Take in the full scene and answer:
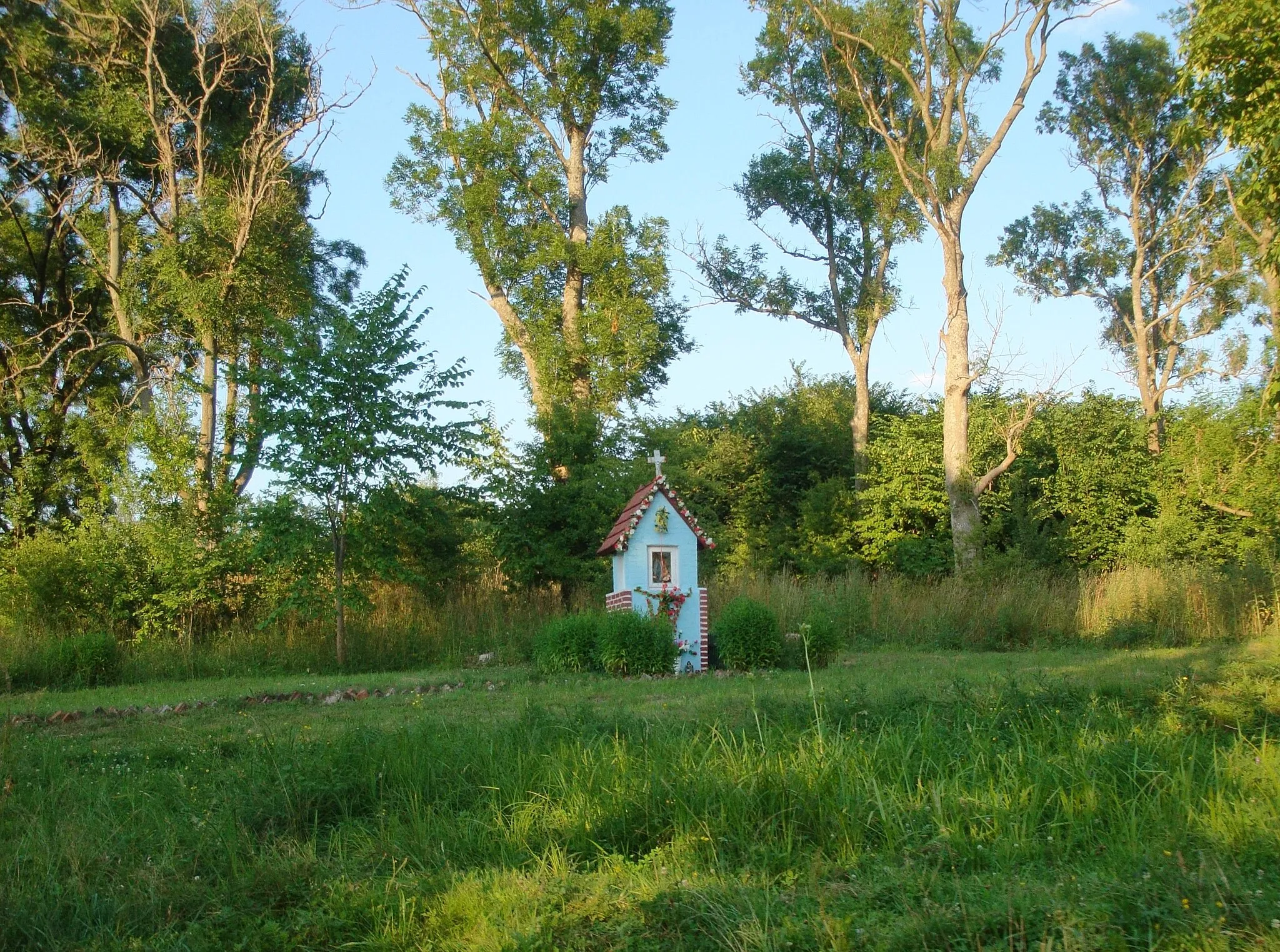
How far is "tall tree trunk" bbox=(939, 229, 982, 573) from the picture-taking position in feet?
88.5

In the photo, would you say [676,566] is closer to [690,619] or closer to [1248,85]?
[690,619]

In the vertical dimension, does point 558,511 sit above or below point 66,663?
above

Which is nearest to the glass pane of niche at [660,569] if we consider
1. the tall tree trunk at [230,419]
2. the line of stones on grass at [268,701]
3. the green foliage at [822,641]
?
the green foliage at [822,641]

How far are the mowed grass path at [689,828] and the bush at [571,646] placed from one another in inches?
212

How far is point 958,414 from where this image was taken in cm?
2720

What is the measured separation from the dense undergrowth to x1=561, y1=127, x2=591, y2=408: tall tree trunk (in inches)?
317

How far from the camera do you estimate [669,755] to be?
7293mm

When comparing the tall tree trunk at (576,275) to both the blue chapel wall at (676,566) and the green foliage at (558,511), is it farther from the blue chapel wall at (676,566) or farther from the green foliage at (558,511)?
the blue chapel wall at (676,566)

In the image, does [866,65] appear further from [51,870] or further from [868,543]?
[51,870]

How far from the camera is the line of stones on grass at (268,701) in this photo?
1104cm

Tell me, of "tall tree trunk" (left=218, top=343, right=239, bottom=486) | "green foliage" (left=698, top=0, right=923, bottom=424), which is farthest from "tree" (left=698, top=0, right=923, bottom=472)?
"tall tree trunk" (left=218, top=343, right=239, bottom=486)

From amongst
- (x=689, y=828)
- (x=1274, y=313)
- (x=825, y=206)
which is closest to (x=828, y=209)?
(x=825, y=206)

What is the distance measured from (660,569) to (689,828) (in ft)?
33.1

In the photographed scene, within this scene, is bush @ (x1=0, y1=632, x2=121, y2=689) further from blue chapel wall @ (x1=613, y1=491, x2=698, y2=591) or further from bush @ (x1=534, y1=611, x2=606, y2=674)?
blue chapel wall @ (x1=613, y1=491, x2=698, y2=591)
